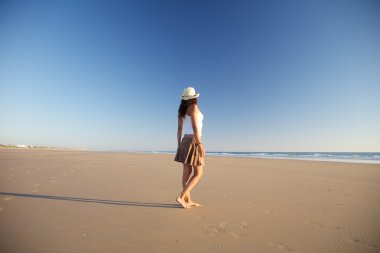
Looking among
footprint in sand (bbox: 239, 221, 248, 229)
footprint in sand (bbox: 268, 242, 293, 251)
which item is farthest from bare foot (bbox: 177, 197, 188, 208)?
footprint in sand (bbox: 268, 242, 293, 251)

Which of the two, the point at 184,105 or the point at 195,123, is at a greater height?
the point at 184,105

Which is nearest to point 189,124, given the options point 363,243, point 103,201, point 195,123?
point 195,123

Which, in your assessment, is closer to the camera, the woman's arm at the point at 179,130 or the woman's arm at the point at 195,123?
the woman's arm at the point at 195,123

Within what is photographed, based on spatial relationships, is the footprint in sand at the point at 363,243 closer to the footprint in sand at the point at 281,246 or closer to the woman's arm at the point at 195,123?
the footprint in sand at the point at 281,246

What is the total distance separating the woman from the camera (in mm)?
3719

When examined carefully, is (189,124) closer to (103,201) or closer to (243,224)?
(243,224)

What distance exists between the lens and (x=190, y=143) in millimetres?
3785

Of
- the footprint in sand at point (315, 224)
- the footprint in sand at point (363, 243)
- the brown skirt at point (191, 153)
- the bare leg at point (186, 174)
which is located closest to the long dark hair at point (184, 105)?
the brown skirt at point (191, 153)

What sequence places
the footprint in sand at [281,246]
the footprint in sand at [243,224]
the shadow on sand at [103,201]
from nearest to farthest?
1. the footprint in sand at [281,246]
2. the footprint in sand at [243,224]
3. the shadow on sand at [103,201]

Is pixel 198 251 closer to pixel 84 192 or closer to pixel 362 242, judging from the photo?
pixel 362 242

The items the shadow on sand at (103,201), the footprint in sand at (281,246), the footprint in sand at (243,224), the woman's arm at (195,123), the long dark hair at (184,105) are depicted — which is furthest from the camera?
the shadow on sand at (103,201)

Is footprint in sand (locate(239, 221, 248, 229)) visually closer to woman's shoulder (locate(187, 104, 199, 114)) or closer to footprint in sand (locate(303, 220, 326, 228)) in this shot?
footprint in sand (locate(303, 220, 326, 228))

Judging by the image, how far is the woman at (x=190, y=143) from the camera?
3719 mm

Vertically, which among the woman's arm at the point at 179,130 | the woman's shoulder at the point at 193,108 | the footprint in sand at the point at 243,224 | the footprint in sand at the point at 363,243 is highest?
the woman's shoulder at the point at 193,108
